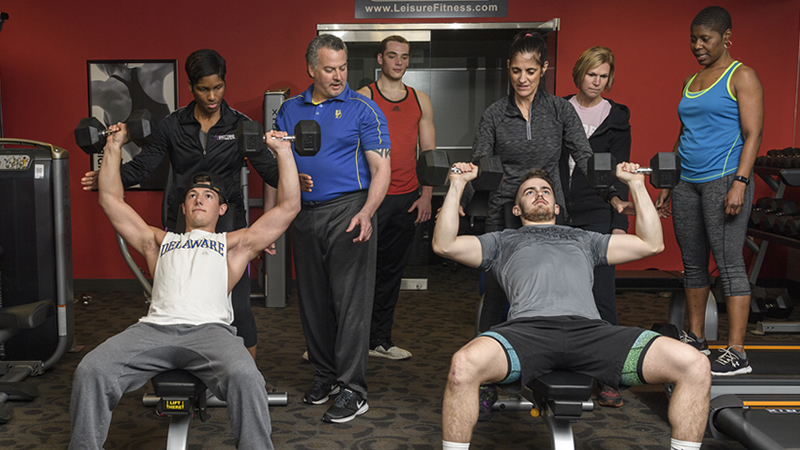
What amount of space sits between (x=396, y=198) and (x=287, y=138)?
50.0 inches

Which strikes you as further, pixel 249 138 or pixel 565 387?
pixel 249 138

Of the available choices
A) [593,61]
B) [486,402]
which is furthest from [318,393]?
[593,61]

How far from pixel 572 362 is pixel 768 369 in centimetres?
132

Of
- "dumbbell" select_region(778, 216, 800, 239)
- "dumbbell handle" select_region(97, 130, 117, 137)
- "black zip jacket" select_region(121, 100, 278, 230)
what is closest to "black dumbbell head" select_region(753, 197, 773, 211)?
"dumbbell" select_region(778, 216, 800, 239)

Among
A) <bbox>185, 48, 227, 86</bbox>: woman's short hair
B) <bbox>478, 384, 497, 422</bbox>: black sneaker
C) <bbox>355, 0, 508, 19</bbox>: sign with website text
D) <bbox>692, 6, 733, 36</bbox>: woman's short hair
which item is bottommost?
<bbox>478, 384, 497, 422</bbox>: black sneaker

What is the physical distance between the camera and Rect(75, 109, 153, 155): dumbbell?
2105 mm

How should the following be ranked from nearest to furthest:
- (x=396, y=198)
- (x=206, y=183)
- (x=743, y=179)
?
(x=206, y=183) < (x=743, y=179) < (x=396, y=198)

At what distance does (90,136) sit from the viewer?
2.14m

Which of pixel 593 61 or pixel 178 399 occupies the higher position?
pixel 593 61

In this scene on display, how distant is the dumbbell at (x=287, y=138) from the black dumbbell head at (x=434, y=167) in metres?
0.34

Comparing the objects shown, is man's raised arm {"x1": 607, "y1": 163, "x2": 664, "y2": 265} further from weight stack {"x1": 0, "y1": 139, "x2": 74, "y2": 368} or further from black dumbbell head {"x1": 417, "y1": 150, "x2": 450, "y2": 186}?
weight stack {"x1": 0, "y1": 139, "x2": 74, "y2": 368}

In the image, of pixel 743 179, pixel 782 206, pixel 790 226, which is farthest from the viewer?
pixel 782 206

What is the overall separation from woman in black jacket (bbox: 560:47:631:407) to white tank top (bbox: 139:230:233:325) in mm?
1374

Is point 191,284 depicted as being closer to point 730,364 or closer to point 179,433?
point 179,433
